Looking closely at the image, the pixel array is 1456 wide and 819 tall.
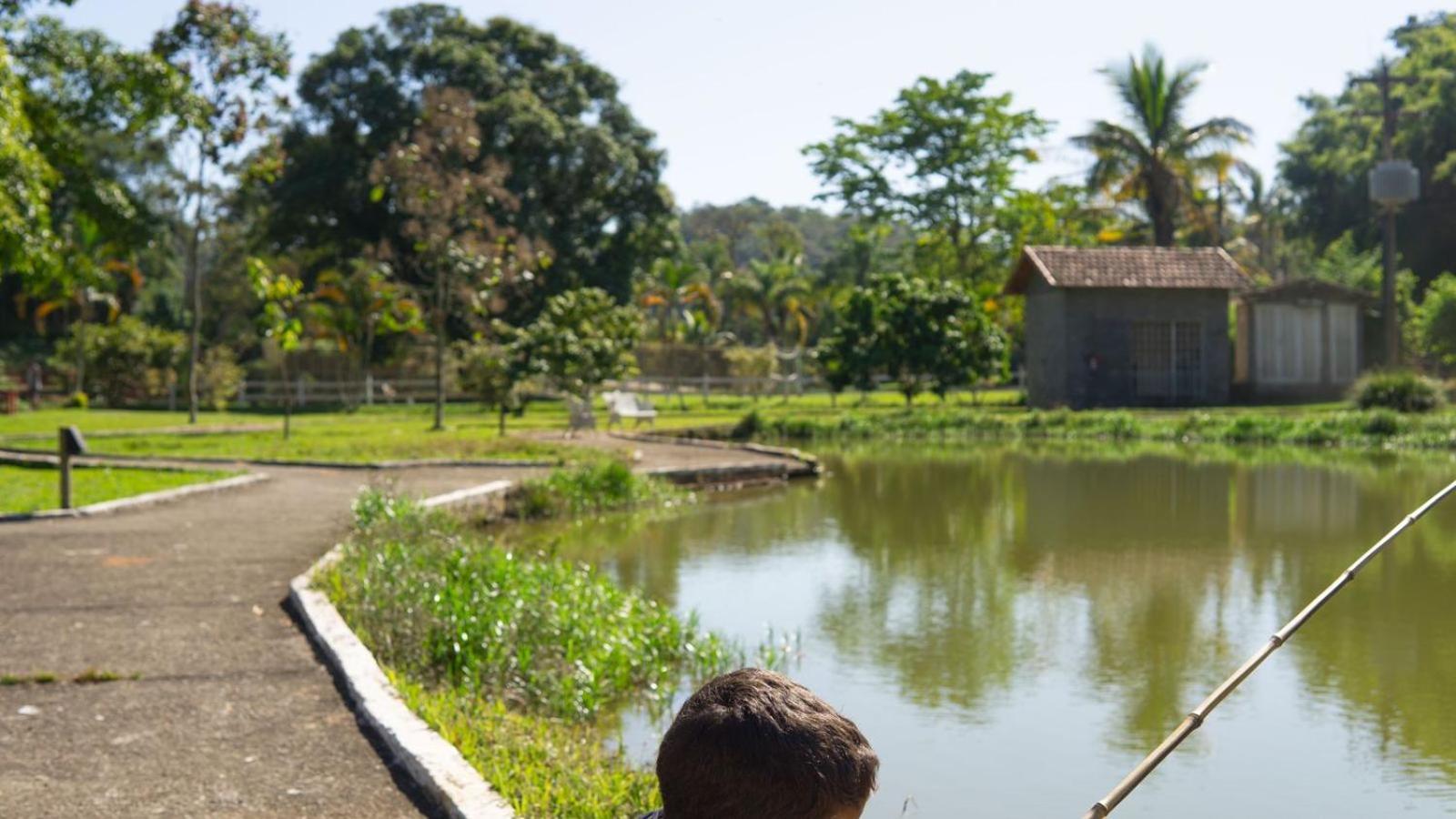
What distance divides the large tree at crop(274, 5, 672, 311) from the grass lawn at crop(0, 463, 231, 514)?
22404 mm

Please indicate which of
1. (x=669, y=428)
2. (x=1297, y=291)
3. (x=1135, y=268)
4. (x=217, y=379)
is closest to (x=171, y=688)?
(x=669, y=428)

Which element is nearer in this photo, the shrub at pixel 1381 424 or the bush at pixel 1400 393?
the shrub at pixel 1381 424

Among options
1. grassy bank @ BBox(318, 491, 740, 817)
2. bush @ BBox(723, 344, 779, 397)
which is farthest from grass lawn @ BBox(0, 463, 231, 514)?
bush @ BBox(723, 344, 779, 397)

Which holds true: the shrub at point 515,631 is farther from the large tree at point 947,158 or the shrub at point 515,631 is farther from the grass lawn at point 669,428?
the large tree at point 947,158

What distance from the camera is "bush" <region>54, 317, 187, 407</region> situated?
1481 inches

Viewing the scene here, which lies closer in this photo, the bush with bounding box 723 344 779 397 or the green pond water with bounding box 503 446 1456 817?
the green pond water with bounding box 503 446 1456 817

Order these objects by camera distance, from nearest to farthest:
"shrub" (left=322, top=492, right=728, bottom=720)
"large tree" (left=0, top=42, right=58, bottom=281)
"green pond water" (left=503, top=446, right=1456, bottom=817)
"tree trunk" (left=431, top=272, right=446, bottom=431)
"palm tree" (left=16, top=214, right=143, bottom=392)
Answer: "green pond water" (left=503, top=446, right=1456, bottom=817) < "shrub" (left=322, top=492, right=728, bottom=720) < "large tree" (left=0, top=42, right=58, bottom=281) < "tree trunk" (left=431, top=272, right=446, bottom=431) < "palm tree" (left=16, top=214, right=143, bottom=392)

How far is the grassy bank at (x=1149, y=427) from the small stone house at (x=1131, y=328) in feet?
10.2

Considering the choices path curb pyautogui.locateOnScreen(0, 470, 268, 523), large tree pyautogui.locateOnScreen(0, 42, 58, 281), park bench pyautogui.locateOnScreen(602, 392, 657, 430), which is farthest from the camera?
park bench pyautogui.locateOnScreen(602, 392, 657, 430)

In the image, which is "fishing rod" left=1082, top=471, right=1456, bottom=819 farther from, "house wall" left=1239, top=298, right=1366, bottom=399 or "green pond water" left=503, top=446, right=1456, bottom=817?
"house wall" left=1239, top=298, right=1366, bottom=399

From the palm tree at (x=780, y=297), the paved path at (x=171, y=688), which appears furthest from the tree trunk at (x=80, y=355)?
the paved path at (x=171, y=688)

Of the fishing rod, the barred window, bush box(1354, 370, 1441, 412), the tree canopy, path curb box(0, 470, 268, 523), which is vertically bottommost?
path curb box(0, 470, 268, 523)

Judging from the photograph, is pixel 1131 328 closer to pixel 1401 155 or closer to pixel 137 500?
pixel 1401 155

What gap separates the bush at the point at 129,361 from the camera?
37.6 metres
